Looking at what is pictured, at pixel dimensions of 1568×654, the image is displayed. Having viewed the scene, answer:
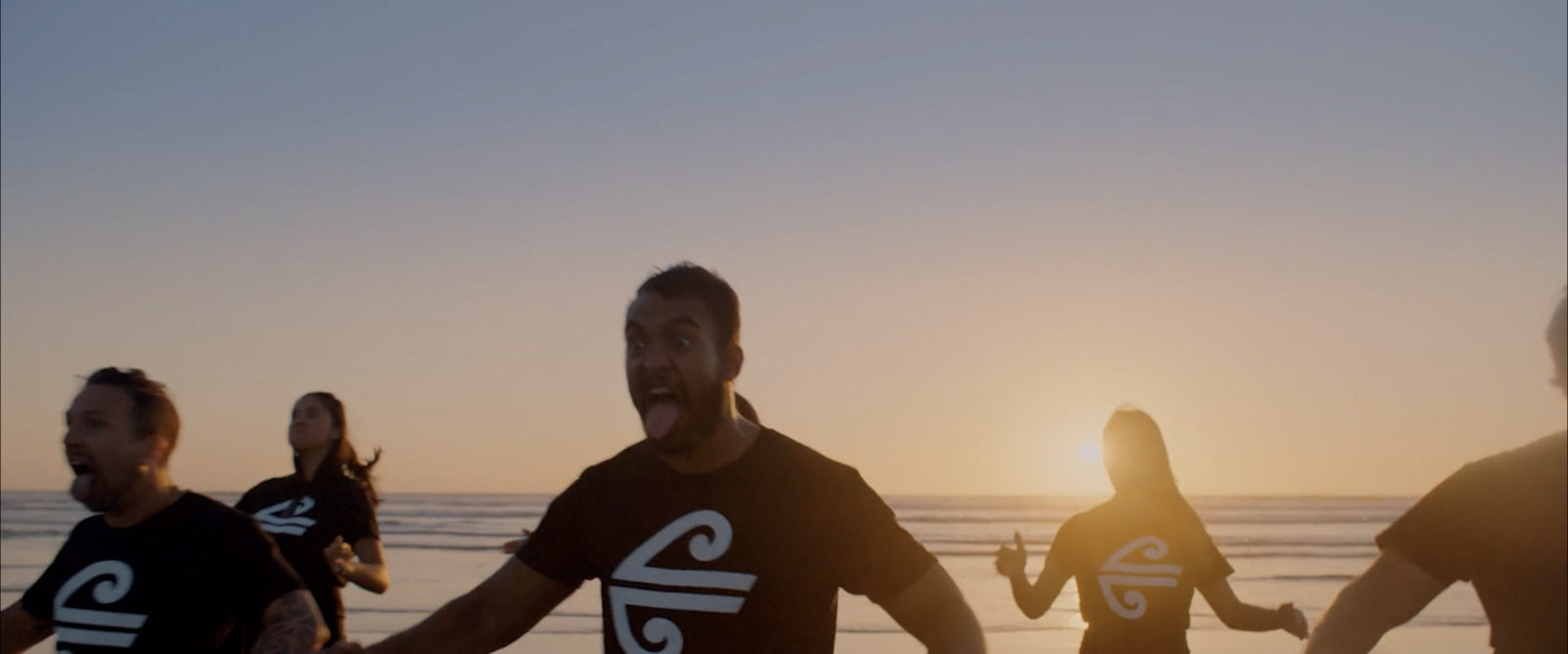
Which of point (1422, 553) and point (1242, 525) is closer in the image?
point (1422, 553)

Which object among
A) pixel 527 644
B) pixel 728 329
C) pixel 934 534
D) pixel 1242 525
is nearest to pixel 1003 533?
pixel 934 534

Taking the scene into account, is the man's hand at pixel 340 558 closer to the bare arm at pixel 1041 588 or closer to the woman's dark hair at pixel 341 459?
the woman's dark hair at pixel 341 459

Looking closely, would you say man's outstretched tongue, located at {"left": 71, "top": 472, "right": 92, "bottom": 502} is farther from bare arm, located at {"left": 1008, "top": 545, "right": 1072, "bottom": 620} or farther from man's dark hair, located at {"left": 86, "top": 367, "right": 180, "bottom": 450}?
bare arm, located at {"left": 1008, "top": 545, "right": 1072, "bottom": 620}

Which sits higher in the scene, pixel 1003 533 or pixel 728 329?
pixel 728 329

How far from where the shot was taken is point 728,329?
4.05 metres

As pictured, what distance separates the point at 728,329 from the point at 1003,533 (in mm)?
44218

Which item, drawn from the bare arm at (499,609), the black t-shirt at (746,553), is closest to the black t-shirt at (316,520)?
the bare arm at (499,609)

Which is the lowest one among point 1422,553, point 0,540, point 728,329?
point 0,540

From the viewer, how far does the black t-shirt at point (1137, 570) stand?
6238 mm

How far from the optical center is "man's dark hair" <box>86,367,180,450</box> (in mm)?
5242

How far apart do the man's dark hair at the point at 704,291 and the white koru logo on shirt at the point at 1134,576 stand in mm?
3035

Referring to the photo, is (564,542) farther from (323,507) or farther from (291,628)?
(323,507)

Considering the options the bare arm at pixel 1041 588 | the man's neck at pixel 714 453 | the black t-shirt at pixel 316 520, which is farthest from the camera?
the black t-shirt at pixel 316 520

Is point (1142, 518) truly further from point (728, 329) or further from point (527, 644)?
point (527, 644)
